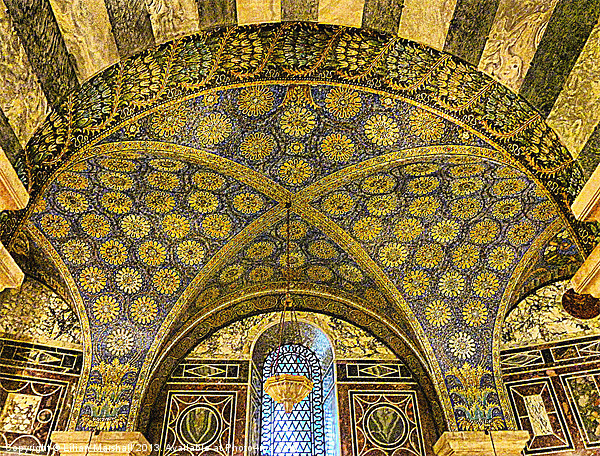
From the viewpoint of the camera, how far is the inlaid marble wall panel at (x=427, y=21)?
346cm

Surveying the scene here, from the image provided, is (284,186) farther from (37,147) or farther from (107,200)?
(37,147)

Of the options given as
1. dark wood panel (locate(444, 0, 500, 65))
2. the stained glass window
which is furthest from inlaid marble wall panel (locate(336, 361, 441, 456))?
dark wood panel (locate(444, 0, 500, 65))

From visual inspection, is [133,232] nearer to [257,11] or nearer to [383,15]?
[257,11]

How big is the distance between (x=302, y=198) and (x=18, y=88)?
383cm

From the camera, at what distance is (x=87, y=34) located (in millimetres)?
3207

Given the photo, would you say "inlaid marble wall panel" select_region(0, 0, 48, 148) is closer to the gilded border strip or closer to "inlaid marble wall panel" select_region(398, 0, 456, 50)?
"inlaid marble wall panel" select_region(398, 0, 456, 50)

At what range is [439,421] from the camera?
7133 mm

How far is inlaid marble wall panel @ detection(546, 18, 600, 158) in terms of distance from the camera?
121 inches

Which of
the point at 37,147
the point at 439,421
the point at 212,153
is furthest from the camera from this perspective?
the point at 439,421

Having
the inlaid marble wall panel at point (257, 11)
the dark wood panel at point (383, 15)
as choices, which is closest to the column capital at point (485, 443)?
the dark wood panel at point (383, 15)

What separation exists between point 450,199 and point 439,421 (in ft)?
10.2

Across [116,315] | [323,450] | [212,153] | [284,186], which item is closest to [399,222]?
[284,186]

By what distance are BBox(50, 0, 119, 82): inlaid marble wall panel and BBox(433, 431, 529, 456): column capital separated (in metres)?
5.80

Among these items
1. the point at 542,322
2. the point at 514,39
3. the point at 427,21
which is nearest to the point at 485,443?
the point at 542,322
